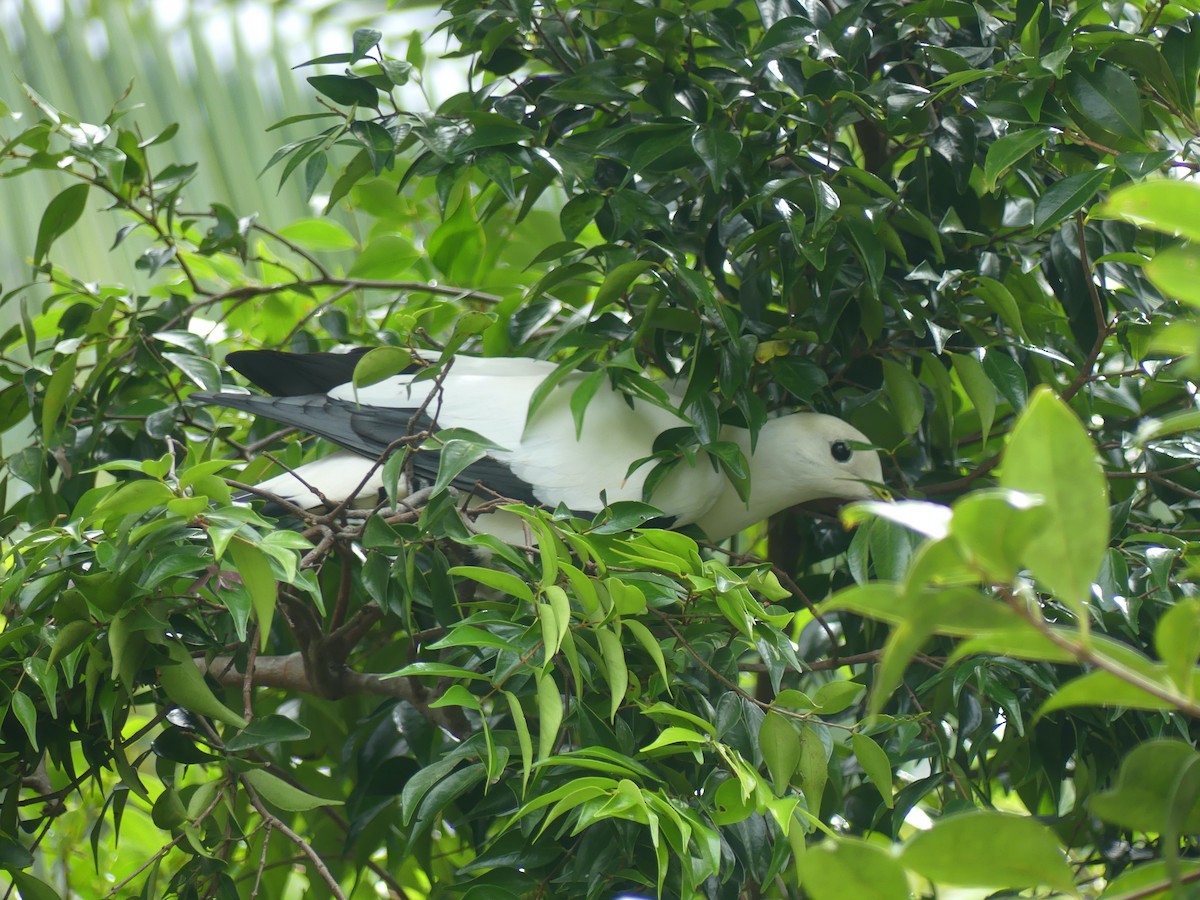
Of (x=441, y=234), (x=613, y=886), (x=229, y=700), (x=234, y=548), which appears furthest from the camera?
(x=441, y=234)

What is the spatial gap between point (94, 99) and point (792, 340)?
43.9 inches

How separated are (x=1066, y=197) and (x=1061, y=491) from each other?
1.93 feet

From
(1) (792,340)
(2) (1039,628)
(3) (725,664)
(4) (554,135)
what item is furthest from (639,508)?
(2) (1039,628)

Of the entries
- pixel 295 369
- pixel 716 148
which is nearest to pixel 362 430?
pixel 295 369

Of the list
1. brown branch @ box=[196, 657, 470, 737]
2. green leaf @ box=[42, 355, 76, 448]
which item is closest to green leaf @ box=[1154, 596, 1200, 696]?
brown branch @ box=[196, 657, 470, 737]

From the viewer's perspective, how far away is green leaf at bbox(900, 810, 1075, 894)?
1.02ft

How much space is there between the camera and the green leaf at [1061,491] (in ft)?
0.92

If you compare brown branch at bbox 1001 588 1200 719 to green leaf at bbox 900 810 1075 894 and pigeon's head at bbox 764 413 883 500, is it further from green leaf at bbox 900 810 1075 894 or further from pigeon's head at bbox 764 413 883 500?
pigeon's head at bbox 764 413 883 500

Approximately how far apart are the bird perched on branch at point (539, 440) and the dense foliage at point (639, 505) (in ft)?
0.21

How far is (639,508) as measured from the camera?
804mm

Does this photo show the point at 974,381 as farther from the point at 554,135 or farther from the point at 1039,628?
the point at 1039,628

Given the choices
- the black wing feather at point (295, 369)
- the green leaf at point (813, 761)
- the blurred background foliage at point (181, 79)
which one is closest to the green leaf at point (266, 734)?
the green leaf at point (813, 761)

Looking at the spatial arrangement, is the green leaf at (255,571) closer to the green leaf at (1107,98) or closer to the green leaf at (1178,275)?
the green leaf at (1178,275)

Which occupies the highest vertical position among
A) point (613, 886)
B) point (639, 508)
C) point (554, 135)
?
point (554, 135)
